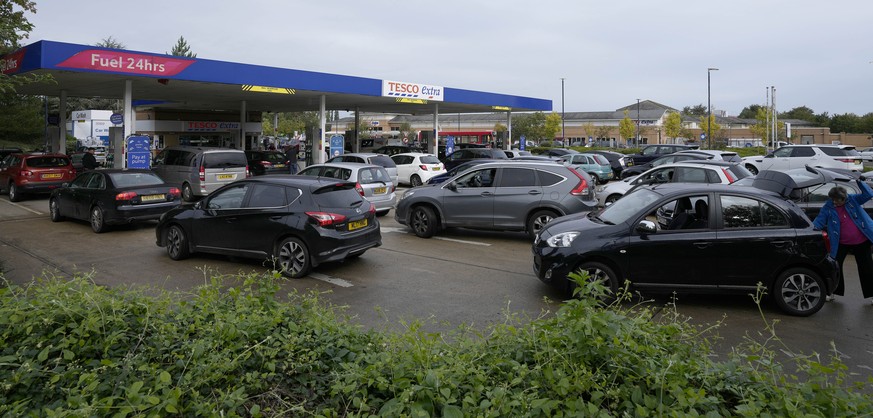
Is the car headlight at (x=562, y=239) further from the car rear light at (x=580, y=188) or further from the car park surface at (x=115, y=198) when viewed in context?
the car park surface at (x=115, y=198)

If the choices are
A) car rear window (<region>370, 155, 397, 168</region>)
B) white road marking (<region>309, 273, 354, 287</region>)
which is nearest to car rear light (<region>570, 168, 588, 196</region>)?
white road marking (<region>309, 273, 354, 287</region>)

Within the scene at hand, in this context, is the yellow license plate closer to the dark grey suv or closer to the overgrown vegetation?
the dark grey suv

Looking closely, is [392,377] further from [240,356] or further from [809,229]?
[809,229]

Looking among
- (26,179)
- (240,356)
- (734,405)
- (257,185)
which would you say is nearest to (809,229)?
(734,405)

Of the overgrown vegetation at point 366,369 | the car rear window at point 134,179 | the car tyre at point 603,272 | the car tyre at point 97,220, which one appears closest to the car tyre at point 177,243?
the car tyre at point 97,220

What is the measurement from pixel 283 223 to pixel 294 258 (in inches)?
22.3

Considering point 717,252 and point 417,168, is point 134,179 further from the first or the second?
point 417,168

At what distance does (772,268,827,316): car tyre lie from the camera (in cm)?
718

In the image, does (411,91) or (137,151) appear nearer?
(137,151)

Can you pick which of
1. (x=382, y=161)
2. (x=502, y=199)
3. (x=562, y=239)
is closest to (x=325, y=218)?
(x=562, y=239)

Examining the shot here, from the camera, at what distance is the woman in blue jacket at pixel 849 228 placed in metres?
7.46

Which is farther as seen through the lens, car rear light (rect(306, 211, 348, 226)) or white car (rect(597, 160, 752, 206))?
white car (rect(597, 160, 752, 206))

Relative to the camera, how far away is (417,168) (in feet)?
84.2

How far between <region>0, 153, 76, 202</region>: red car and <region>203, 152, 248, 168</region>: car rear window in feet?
15.4
